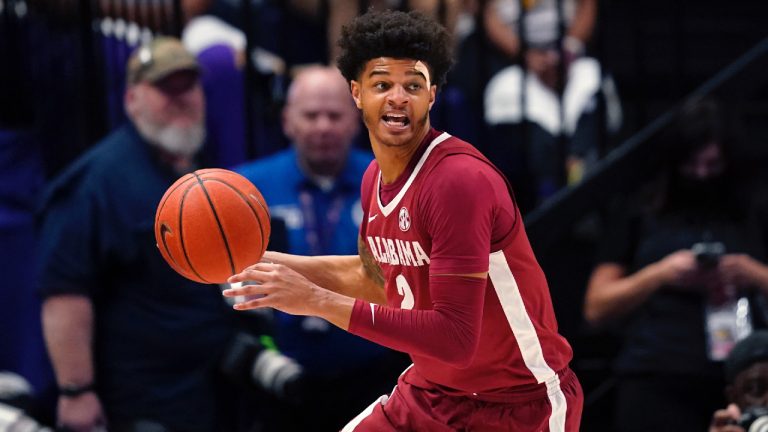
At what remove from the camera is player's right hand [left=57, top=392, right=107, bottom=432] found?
5.38 m

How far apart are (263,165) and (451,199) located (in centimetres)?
251

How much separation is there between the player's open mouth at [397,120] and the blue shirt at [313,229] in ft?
6.87

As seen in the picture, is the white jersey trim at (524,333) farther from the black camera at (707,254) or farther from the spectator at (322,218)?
the spectator at (322,218)

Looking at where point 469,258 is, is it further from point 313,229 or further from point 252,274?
point 313,229

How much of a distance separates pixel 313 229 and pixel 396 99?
2.22 metres

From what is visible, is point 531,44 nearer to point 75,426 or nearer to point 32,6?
point 32,6

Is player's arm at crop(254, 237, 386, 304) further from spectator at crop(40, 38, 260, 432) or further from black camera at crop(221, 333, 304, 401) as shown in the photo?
spectator at crop(40, 38, 260, 432)

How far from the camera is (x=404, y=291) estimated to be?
3850 mm

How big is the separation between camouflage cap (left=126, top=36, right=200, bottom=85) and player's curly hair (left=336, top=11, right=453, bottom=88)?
6.58 ft

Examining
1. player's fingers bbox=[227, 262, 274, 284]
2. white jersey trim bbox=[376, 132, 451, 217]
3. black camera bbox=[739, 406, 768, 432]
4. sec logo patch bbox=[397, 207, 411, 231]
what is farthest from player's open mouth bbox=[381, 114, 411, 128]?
black camera bbox=[739, 406, 768, 432]

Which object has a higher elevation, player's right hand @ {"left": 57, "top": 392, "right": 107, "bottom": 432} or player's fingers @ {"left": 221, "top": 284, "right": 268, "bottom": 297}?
player's fingers @ {"left": 221, "top": 284, "right": 268, "bottom": 297}

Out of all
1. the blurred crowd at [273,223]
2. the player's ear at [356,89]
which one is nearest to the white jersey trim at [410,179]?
the player's ear at [356,89]

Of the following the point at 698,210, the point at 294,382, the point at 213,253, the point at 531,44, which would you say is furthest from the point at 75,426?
the point at 531,44

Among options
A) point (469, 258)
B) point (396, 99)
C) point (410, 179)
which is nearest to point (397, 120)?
point (396, 99)
